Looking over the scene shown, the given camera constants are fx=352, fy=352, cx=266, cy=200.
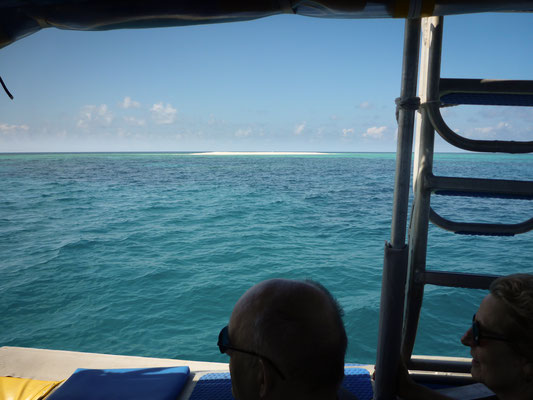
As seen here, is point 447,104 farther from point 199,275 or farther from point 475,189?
point 199,275

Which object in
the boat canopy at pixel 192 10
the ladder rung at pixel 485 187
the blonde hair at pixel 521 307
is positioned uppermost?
the boat canopy at pixel 192 10

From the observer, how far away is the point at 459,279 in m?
1.79

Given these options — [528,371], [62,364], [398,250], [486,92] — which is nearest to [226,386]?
[398,250]

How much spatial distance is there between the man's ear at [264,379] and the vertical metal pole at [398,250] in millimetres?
1094

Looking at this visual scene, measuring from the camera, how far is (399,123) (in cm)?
160

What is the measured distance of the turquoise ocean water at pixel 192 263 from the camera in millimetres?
7059

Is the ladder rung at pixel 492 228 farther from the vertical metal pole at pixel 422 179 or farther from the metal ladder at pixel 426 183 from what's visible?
the vertical metal pole at pixel 422 179

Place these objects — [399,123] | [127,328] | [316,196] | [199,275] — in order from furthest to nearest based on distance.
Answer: [316,196], [199,275], [127,328], [399,123]

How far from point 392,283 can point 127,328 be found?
7.09 m

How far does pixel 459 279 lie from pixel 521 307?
0.83 m

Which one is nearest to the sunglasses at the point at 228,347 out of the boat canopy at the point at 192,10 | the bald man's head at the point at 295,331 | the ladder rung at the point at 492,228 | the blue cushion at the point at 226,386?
the bald man's head at the point at 295,331

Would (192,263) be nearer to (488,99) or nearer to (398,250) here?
(398,250)

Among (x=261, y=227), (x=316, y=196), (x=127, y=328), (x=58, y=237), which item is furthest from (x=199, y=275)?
(x=316, y=196)

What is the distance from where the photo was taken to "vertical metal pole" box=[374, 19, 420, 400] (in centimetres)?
149
